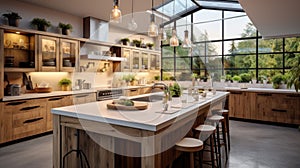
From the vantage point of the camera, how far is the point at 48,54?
181 inches

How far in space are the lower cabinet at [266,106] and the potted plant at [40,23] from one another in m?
5.00

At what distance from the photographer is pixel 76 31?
18.3 feet

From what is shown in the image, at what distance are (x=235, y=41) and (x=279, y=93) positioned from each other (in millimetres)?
2220

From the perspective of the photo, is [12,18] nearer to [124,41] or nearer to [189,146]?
[124,41]

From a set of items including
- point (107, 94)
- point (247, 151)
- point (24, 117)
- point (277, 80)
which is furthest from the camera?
point (277, 80)

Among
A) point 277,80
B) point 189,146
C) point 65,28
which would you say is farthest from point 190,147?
point 277,80

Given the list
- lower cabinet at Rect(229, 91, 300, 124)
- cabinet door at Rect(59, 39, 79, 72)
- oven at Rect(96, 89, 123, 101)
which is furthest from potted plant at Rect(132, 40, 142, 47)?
lower cabinet at Rect(229, 91, 300, 124)

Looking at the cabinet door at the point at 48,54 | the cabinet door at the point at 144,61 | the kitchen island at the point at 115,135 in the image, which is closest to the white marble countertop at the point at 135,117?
the kitchen island at the point at 115,135

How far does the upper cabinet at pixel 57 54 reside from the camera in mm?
4458

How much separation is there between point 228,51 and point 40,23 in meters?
5.42

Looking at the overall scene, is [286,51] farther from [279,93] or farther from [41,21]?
[41,21]

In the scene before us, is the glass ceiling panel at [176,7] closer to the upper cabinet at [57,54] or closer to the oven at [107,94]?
the oven at [107,94]

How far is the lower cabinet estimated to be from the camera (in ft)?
16.9

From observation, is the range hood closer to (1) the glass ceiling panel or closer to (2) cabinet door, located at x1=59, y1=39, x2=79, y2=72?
(1) the glass ceiling panel
